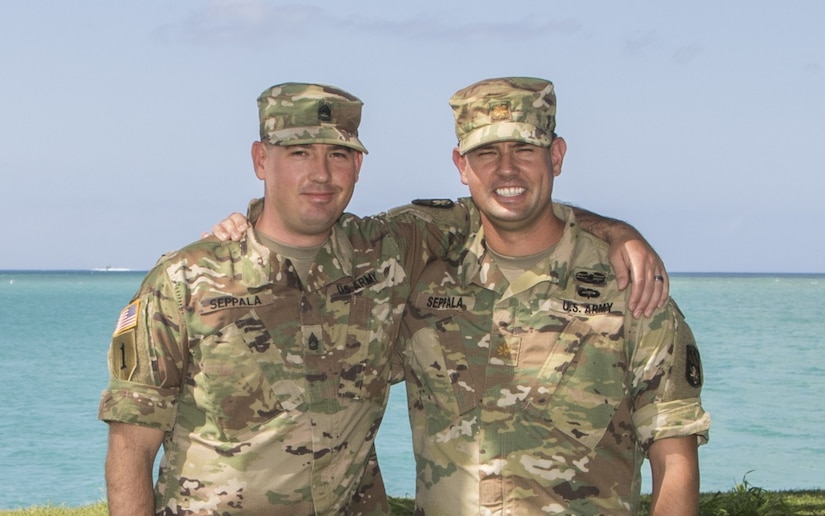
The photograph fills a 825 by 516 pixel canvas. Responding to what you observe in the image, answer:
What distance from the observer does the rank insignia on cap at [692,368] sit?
407 cm

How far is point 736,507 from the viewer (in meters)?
8.08

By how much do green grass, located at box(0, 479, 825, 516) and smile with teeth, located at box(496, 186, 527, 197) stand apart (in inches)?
162

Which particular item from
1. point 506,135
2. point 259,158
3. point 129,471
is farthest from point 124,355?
point 506,135

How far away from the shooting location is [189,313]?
13.4ft

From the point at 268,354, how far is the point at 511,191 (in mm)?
1120

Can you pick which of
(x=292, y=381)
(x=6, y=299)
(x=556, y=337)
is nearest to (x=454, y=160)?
(x=556, y=337)

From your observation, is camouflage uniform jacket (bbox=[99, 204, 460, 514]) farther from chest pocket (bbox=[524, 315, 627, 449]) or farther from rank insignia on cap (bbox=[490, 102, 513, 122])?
rank insignia on cap (bbox=[490, 102, 513, 122])

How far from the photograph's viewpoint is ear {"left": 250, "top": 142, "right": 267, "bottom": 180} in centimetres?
435

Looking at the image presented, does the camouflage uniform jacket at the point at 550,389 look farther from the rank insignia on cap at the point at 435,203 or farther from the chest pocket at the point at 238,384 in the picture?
the chest pocket at the point at 238,384

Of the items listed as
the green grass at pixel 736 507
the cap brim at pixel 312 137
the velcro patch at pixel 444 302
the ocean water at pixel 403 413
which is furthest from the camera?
the ocean water at pixel 403 413

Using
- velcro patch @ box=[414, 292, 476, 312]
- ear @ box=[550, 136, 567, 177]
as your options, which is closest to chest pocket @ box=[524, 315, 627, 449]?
velcro patch @ box=[414, 292, 476, 312]

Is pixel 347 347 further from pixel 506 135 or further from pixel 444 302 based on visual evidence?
pixel 506 135

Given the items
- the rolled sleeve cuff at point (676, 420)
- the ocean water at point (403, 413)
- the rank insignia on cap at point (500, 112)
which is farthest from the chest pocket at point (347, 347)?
the ocean water at point (403, 413)

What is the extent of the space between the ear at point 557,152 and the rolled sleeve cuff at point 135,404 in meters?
1.76
